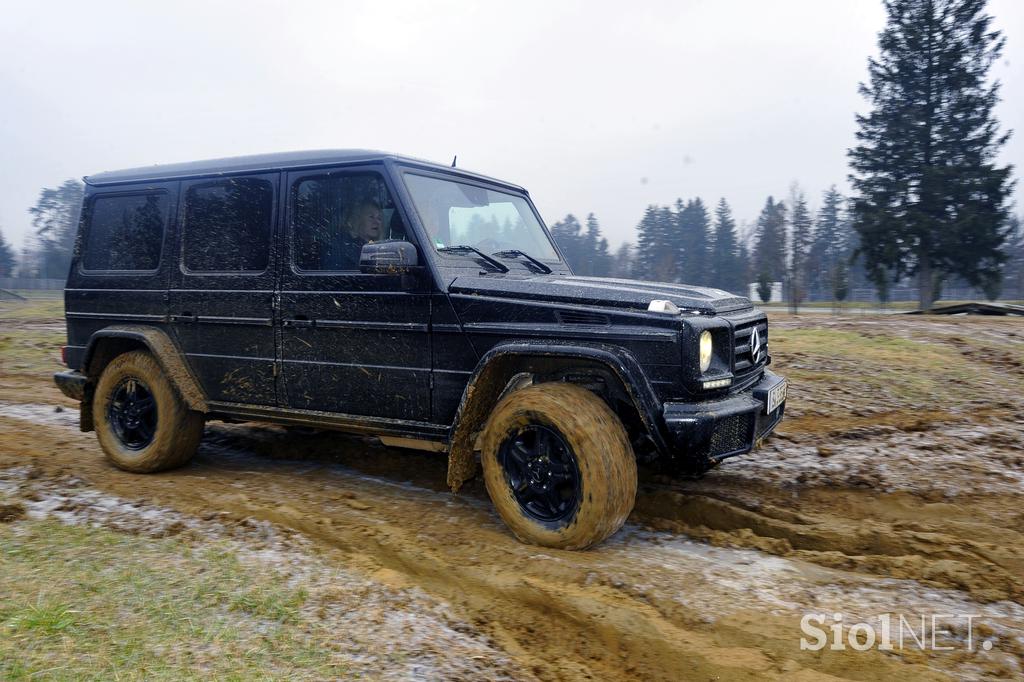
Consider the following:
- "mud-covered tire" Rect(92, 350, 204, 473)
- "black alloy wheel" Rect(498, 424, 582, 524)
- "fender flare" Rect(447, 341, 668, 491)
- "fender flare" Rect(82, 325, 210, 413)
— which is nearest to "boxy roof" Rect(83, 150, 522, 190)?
"fender flare" Rect(82, 325, 210, 413)

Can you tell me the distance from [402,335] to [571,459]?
126cm

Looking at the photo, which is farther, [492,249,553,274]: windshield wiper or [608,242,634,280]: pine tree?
[608,242,634,280]: pine tree

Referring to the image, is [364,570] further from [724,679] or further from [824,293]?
[824,293]

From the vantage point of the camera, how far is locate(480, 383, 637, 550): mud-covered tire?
3371mm

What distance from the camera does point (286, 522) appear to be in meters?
3.92

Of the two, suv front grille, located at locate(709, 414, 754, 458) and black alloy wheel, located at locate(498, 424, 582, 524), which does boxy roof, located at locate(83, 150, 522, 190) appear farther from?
suv front grille, located at locate(709, 414, 754, 458)

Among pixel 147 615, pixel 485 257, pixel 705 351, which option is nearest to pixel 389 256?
pixel 485 257

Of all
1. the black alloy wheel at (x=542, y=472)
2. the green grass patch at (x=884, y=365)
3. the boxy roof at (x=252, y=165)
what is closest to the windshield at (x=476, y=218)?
the boxy roof at (x=252, y=165)

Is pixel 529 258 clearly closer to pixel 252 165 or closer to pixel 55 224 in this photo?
pixel 252 165

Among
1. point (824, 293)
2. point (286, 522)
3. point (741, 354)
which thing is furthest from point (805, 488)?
point (824, 293)

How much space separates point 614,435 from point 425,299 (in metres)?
1.32

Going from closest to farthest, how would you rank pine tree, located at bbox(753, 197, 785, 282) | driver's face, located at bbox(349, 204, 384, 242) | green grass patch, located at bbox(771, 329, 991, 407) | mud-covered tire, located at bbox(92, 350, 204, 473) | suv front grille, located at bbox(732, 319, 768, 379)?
suv front grille, located at bbox(732, 319, 768, 379) → driver's face, located at bbox(349, 204, 384, 242) → mud-covered tire, located at bbox(92, 350, 204, 473) → green grass patch, located at bbox(771, 329, 991, 407) → pine tree, located at bbox(753, 197, 785, 282)

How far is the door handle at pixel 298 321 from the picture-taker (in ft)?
14.3

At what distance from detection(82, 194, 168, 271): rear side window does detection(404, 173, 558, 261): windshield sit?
2.07 m
